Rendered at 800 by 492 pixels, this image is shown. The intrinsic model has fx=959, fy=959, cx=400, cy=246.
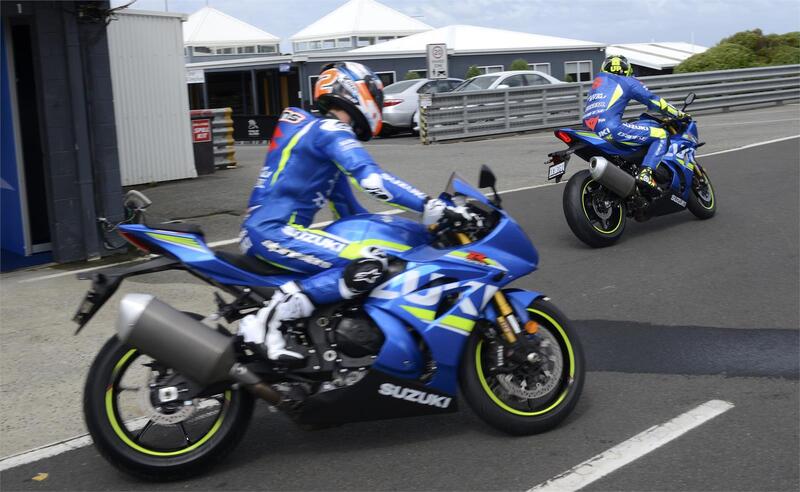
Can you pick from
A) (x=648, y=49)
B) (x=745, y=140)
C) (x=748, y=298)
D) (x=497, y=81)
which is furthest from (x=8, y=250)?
(x=648, y=49)

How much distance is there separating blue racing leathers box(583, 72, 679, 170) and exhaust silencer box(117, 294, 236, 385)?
620 centimetres

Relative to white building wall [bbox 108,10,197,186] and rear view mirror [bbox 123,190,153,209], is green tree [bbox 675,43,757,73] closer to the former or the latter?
white building wall [bbox 108,10,197,186]

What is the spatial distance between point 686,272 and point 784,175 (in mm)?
5804

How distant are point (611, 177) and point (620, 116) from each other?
2.99ft

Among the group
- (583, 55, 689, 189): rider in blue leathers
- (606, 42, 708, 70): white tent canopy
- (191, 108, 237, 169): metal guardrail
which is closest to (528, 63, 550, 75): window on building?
(606, 42, 708, 70): white tent canopy

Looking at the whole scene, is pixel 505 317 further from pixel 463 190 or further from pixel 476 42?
pixel 476 42

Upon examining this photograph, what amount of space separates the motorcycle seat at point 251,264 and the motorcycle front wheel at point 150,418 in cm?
56

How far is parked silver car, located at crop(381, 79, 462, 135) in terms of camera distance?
2592cm

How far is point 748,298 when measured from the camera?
7203mm

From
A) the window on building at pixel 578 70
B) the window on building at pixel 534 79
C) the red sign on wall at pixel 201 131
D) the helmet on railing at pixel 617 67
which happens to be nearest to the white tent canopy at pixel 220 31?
the window on building at pixel 578 70

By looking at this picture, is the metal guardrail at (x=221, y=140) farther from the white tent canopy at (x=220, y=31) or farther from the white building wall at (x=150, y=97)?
the white tent canopy at (x=220, y=31)

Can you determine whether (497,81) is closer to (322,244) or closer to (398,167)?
(398,167)

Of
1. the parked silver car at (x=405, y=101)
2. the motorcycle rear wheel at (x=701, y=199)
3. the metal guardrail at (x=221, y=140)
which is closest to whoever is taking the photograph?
the motorcycle rear wheel at (x=701, y=199)

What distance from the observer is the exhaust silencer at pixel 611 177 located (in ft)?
29.0
